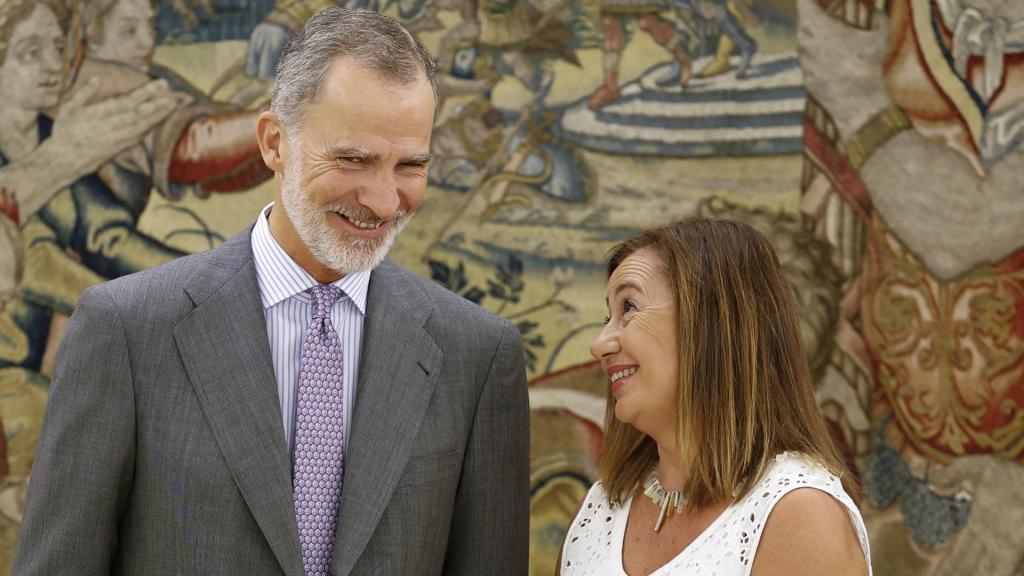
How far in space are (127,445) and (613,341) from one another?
1173mm

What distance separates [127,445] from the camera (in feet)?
9.14

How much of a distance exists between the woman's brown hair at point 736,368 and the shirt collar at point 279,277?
0.80 meters

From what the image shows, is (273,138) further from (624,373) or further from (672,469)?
(672,469)

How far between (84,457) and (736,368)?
150 cm

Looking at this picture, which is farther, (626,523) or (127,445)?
(626,523)

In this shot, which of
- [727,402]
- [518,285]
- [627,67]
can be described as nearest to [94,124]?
[518,285]

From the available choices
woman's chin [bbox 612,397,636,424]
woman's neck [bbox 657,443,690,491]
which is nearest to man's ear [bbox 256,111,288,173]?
woman's chin [bbox 612,397,636,424]

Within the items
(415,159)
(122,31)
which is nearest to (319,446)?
(415,159)

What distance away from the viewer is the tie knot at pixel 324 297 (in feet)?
9.87

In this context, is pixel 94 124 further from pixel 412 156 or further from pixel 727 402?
pixel 727 402

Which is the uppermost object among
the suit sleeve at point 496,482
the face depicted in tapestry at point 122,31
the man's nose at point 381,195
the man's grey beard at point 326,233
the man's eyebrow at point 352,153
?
the man's eyebrow at point 352,153

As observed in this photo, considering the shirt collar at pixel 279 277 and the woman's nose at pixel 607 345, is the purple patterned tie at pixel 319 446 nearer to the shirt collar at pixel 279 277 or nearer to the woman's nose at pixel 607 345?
the shirt collar at pixel 279 277

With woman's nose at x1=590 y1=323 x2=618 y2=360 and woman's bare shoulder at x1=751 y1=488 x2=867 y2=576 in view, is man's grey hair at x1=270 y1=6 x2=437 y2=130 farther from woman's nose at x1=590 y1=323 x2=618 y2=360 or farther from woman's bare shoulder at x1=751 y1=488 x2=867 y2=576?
woman's bare shoulder at x1=751 y1=488 x2=867 y2=576

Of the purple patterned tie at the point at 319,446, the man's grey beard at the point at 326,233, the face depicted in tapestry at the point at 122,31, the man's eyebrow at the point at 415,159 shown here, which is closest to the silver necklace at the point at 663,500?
the purple patterned tie at the point at 319,446
